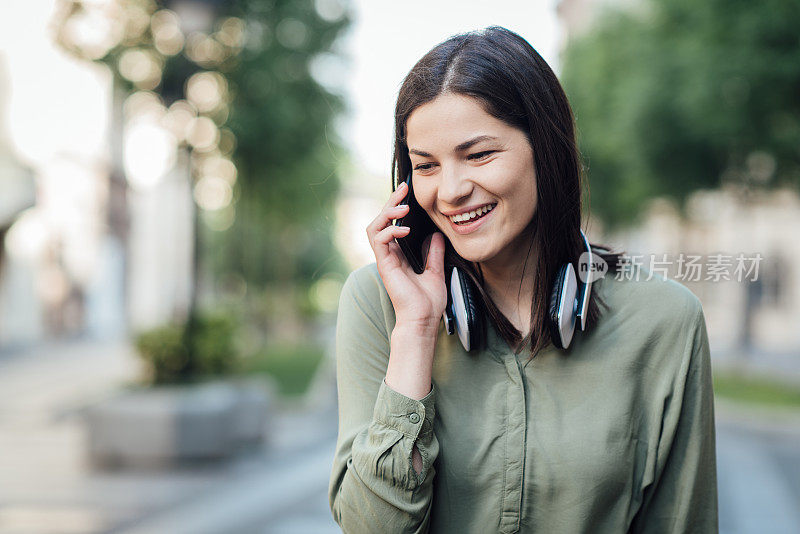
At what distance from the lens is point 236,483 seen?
7.35 meters

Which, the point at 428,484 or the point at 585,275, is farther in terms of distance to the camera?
the point at 585,275

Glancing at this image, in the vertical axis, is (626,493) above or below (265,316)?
above

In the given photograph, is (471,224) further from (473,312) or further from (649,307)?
(649,307)

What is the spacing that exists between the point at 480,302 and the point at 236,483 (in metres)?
6.22

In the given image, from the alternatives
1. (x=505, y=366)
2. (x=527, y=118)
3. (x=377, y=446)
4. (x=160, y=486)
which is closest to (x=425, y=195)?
(x=527, y=118)

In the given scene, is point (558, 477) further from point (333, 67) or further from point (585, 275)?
point (333, 67)

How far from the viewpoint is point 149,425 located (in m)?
7.68

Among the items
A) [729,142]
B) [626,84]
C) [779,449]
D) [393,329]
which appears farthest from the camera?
[626,84]

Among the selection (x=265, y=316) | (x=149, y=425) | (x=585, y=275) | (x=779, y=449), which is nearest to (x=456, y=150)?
(x=585, y=275)

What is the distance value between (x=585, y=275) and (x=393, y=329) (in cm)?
42

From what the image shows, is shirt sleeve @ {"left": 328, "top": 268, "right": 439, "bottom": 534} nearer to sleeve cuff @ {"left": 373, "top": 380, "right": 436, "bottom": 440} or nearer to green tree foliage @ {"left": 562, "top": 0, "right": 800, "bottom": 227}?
sleeve cuff @ {"left": 373, "top": 380, "right": 436, "bottom": 440}

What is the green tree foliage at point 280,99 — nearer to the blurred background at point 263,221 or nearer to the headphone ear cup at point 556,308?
the blurred background at point 263,221

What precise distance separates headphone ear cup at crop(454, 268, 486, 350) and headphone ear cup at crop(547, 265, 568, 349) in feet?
0.46

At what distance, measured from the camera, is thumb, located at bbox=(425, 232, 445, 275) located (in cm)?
167
